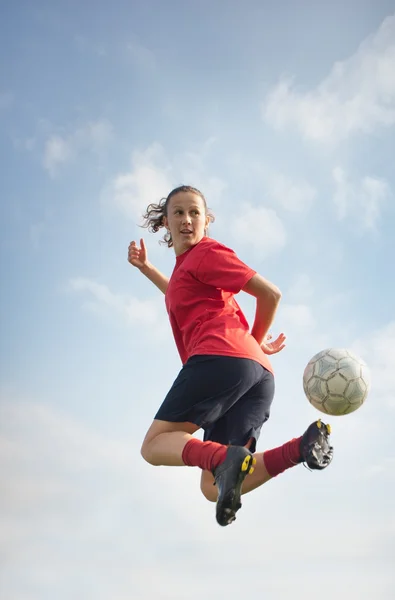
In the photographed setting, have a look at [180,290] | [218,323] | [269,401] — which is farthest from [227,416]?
[180,290]

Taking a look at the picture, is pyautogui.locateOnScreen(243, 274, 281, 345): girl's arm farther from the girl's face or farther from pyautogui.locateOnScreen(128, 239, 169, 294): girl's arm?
pyautogui.locateOnScreen(128, 239, 169, 294): girl's arm

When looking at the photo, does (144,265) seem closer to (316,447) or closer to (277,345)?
(277,345)

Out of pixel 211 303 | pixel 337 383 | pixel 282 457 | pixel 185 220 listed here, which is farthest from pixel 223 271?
pixel 337 383

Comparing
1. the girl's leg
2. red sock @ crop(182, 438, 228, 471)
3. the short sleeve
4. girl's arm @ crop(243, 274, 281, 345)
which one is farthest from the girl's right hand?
red sock @ crop(182, 438, 228, 471)

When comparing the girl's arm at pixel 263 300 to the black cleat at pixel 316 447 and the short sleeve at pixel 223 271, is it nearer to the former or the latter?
the short sleeve at pixel 223 271

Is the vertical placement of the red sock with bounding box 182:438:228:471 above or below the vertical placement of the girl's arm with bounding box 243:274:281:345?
below

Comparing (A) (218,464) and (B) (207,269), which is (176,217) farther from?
(A) (218,464)

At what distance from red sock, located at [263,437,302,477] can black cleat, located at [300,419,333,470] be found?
9 cm

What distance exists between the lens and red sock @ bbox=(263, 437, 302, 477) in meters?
4.98

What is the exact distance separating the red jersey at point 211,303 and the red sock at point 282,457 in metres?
0.78

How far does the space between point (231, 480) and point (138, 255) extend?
3.80 meters

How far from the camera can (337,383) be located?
6.57 meters

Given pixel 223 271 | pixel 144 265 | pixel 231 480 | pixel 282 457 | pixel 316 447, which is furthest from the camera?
pixel 144 265

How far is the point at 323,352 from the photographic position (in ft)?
23.0
